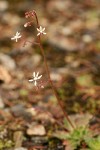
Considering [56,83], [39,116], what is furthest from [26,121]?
[56,83]

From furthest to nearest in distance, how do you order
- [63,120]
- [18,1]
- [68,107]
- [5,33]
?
1. [18,1]
2. [5,33]
3. [68,107]
4. [63,120]

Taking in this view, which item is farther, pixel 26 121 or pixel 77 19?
pixel 77 19

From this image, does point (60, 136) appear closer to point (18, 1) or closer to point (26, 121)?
point (26, 121)

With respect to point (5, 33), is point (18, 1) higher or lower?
higher

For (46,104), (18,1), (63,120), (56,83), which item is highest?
(18,1)

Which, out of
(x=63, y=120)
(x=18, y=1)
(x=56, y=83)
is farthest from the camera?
(x=18, y=1)

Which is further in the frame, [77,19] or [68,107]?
[77,19]

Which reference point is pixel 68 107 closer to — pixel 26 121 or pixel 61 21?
pixel 26 121

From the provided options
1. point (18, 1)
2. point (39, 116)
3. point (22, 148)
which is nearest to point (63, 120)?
point (39, 116)

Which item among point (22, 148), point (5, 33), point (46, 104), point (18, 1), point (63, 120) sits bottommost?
point (22, 148)
